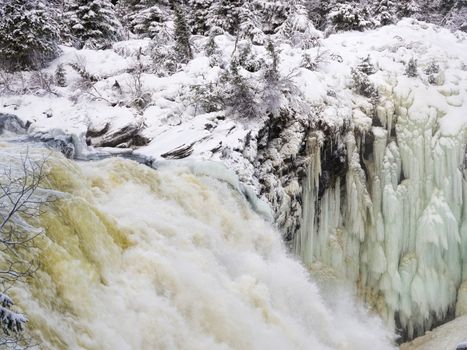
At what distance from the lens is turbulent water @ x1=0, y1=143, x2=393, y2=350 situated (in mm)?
4207

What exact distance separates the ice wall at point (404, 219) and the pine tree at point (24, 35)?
8759 millimetres

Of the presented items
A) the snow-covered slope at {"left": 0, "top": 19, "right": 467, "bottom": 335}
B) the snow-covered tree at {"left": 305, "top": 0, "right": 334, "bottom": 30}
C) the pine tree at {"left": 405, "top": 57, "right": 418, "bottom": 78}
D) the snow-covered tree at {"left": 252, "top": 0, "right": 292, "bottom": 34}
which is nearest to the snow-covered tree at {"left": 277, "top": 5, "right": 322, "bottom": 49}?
the snow-covered tree at {"left": 252, "top": 0, "right": 292, "bottom": 34}

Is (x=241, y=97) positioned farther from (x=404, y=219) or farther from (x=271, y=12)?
(x=271, y=12)

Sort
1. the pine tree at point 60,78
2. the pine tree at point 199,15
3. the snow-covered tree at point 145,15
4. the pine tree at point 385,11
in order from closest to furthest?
the pine tree at point 60,78 → the snow-covered tree at point 145,15 → the pine tree at point 385,11 → the pine tree at point 199,15

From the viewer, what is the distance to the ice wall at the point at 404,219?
34.4 feet

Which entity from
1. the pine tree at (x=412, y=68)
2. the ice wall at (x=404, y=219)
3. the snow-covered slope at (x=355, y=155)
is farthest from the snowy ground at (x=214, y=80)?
the ice wall at (x=404, y=219)

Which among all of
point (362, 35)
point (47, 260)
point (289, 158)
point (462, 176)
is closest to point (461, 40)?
point (362, 35)

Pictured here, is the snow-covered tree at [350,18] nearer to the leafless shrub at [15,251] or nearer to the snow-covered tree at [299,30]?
the snow-covered tree at [299,30]

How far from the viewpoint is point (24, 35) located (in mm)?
12172

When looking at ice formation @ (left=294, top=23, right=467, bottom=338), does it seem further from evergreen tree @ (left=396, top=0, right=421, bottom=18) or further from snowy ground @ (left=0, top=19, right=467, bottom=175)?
evergreen tree @ (left=396, top=0, right=421, bottom=18)

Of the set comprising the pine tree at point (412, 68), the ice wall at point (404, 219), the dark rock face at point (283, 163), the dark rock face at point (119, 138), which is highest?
the pine tree at point (412, 68)

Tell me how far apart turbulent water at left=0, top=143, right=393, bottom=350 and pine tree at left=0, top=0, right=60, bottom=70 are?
19.1ft

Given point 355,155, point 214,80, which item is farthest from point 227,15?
point 355,155

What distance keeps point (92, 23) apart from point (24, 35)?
3.66m
